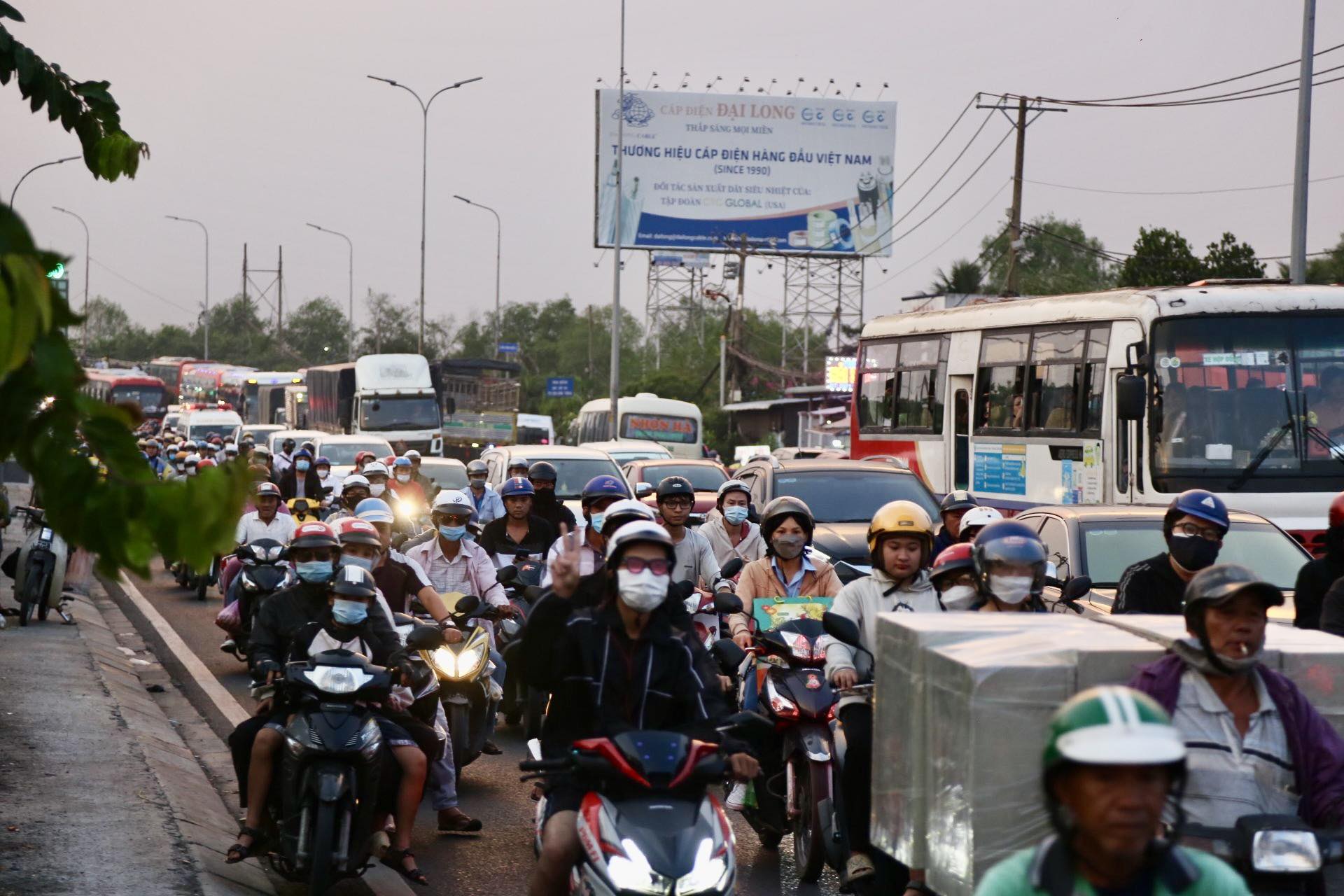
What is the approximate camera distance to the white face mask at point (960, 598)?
6.50 meters

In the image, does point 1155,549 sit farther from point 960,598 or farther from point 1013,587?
point 1013,587

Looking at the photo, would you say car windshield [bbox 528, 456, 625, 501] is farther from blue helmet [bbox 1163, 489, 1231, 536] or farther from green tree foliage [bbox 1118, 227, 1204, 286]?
green tree foliage [bbox 1118, 227, 1204, 286]

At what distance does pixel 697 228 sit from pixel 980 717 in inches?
2170

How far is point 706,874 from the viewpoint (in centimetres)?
485

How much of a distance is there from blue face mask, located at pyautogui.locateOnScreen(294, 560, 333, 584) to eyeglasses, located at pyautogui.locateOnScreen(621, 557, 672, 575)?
91.3 inches

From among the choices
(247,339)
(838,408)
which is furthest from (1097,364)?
(247,339)

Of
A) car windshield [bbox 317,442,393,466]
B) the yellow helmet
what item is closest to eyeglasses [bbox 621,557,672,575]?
the yellow helmet

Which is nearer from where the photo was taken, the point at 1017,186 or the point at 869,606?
the point at 869,606

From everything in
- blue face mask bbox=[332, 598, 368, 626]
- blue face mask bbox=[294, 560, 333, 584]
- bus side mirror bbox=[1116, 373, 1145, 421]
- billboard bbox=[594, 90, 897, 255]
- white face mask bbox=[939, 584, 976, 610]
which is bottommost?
blue face mask bbox=[332, 598, 368, 626]

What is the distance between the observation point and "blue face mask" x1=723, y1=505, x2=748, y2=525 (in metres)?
11.4

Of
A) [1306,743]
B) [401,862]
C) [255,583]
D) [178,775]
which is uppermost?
[1306,743]

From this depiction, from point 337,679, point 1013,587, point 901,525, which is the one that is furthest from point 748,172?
point 1013,587

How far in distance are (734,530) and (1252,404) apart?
5.72 m

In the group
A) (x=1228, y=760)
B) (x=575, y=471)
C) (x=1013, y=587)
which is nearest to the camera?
(x=1228, y=760)
